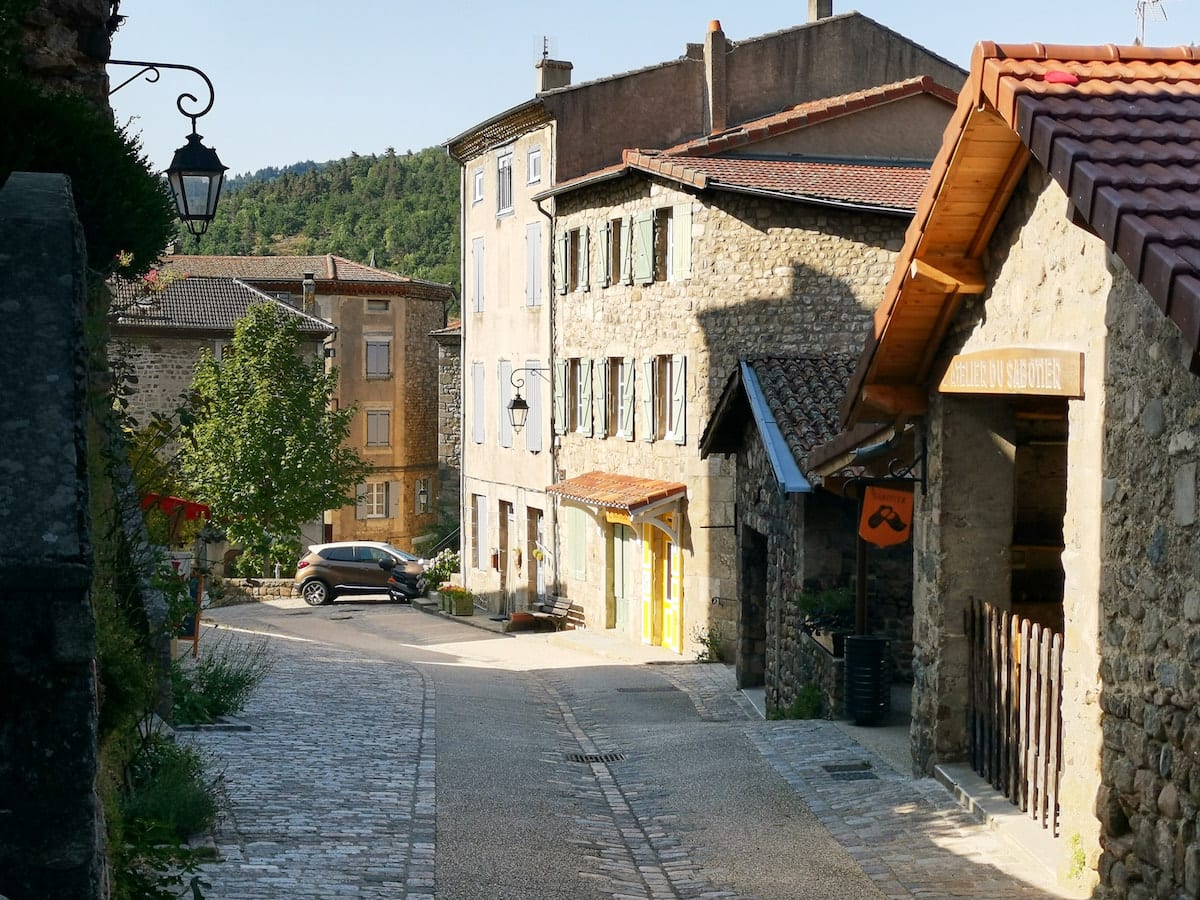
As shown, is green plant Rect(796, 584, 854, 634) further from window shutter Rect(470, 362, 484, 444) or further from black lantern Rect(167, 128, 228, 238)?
window shutter Rect(470, 362, 484, 444)

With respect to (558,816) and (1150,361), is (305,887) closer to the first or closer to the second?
(558,816)

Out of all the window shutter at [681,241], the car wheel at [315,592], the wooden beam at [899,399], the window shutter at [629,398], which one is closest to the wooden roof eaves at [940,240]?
the wooden beam at [899,399]

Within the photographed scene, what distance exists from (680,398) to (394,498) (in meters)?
28.0

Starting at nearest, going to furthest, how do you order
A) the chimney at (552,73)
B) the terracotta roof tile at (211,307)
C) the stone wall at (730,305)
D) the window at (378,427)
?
1. the stone wall at (730,305)
2. the chimney at (552,73)
3. the terracotta roof tile at (211,307)
4. the window at (378,427)

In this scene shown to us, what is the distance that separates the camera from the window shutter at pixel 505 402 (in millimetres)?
33781

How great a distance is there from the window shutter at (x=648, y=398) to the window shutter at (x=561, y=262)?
4.13m

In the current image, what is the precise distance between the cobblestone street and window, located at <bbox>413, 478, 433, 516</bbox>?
36.4m

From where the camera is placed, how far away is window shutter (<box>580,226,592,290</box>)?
29.2 metres

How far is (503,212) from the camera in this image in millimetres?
33875

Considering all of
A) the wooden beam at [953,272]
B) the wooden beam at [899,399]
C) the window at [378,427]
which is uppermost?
the window at [378,427]

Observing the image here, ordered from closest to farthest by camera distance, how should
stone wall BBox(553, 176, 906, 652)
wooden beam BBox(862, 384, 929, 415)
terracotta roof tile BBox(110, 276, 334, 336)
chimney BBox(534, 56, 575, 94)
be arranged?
wooden beam BBox(862, 384, 929, 415) → stone wall BBox(553, 176, 906, 652) → chimney BBox(534, 56, 575, 94) → terracotta roof tile BBox(110, 276, 334, 336)

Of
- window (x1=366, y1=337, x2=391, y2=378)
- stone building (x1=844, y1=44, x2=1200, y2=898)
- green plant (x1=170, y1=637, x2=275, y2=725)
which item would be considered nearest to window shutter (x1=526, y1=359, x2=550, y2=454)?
green plant (x1=170, y1=637, x2=275, y2=725)

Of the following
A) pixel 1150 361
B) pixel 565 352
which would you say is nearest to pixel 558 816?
pixel 1150 361

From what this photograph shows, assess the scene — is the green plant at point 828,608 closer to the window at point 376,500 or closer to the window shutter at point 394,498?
the window at point 376,500
